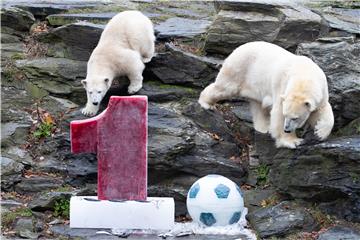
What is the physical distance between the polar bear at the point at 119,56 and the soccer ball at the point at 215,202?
2.27m

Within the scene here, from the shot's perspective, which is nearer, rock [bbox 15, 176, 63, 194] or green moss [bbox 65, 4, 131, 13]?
rock [bbox 15, 176, 63, 194]

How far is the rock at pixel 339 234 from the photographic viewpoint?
23.2 ft

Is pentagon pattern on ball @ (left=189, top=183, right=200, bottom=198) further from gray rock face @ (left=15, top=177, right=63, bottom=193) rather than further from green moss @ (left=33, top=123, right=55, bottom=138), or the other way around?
green moss @ (left=33, top=123, right=55, bottom=138)

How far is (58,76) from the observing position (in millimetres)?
9922

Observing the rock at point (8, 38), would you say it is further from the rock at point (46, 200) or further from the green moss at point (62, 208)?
the green moss at point (62, 208)

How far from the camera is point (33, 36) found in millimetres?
10938

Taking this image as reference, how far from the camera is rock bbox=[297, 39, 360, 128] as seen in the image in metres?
8.09

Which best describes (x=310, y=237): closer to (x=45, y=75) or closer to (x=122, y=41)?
(x=122, y=41)

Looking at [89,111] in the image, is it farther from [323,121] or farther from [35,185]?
[323,121]

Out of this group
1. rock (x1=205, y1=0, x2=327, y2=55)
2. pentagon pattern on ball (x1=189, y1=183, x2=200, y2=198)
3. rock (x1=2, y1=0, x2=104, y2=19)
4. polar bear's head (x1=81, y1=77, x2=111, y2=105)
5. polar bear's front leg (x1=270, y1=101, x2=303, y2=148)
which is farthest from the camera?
rock (x1=2, y1=0, x2=104, y2=19)

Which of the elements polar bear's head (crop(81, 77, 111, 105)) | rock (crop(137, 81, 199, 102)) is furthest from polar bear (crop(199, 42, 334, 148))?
polar bear's head (crop(81, 77, 111, 105))

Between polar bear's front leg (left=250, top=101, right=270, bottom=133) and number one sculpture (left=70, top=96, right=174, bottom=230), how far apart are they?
173cm

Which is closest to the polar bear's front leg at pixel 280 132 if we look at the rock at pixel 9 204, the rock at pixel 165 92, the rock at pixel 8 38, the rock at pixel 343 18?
the rock at pixel 165 92

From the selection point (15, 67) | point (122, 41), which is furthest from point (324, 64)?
point (15, 67)
